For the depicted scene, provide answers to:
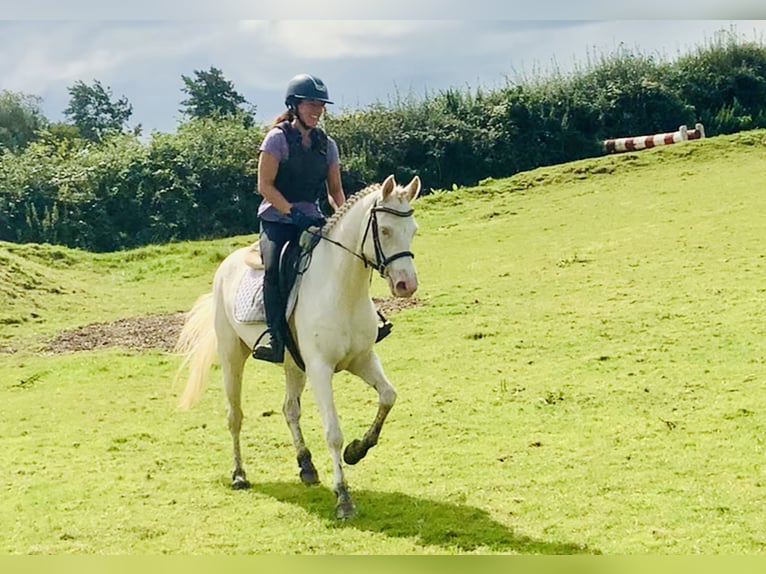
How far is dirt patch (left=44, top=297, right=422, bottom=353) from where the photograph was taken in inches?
295

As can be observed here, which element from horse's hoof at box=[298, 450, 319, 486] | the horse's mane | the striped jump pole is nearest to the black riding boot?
the horse's mane

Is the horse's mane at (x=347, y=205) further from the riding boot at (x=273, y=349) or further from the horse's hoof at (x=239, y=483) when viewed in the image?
the horse's hoof at (x=239, y=483)

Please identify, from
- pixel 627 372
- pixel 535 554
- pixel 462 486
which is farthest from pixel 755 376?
pixel 535 554

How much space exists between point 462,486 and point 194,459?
5.04 feet

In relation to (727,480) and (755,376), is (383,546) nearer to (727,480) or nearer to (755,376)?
(727,480)

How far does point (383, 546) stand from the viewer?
347cm

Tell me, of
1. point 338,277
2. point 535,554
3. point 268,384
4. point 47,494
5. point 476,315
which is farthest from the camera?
point 476,315

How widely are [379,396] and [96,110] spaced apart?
456 cm

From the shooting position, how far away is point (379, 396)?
3891 millimetres

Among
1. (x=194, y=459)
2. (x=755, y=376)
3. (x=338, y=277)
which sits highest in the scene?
(x=338, y=277)

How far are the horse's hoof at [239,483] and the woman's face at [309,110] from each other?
5.56 feet

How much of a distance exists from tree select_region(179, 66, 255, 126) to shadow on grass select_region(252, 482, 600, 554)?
3.52 metres

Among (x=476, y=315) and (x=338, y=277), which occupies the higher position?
(x=338, y=277)

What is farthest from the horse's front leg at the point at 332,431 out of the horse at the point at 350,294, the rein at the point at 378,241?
the rein at the point at 378,241
